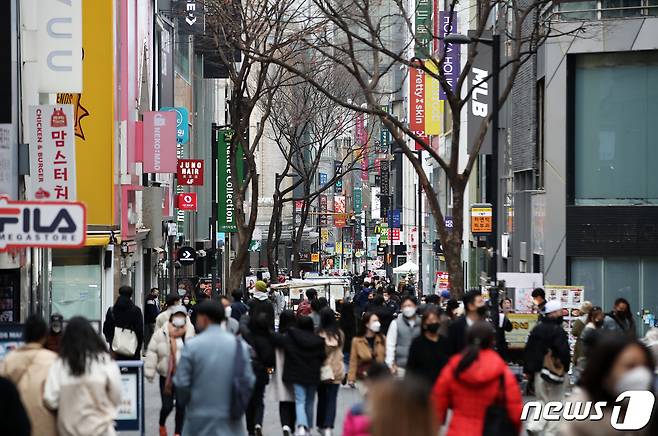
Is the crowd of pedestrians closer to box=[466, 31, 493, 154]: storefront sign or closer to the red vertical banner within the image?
box=[466, 31, 493, 154]: storefront sign

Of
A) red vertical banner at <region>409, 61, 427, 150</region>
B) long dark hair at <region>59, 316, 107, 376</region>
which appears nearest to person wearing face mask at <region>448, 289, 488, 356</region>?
long dark hair at <region>59, 316, 107, 376</region>

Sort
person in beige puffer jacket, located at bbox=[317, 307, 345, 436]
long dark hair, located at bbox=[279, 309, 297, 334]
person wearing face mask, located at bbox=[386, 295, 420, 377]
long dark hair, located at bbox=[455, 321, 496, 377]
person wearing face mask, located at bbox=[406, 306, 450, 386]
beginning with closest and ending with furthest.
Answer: long dark hair, located at bbox=[455, 321, 496, 377]
person wearing face mask, located at bbox=[406, 306, 450, 386]
person in beige puffer jacket, located at bbox=[317, 307, 345, 436]
person wearing face mask, located at bbox=[386, 295, 420, 377]
long dark hair, located at bbox=[279, 309, 297, 334]

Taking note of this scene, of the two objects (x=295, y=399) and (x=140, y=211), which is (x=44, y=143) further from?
(x=140, y=211)

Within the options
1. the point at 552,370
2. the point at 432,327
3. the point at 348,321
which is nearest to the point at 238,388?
the point at 432,327

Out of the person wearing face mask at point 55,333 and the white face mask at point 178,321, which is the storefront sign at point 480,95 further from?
the person wearing face mask at point 55,333

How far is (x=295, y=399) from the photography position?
15844 millimetres

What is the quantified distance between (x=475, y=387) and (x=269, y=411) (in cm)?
1018

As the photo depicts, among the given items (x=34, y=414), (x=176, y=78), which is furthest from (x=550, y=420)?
(x=176, y=78)

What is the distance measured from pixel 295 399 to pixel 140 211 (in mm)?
25921

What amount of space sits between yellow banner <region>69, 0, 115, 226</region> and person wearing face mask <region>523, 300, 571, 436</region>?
1778cm

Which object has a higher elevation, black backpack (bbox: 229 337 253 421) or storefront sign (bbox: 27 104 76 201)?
storefront sign (bbox: 27 104 76 201)

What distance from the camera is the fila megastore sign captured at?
12.9 metres

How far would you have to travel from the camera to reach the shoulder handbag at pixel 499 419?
10695 mm

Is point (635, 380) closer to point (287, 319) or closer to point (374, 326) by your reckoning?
point (374, 326)
